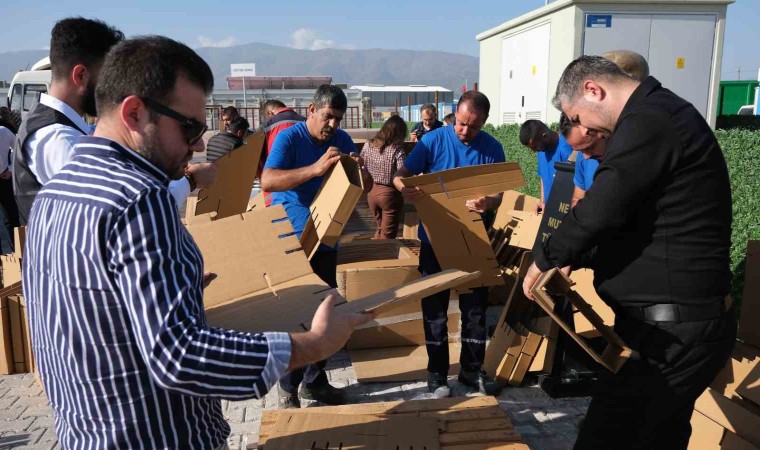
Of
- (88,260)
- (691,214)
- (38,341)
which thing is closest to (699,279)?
(691,214)

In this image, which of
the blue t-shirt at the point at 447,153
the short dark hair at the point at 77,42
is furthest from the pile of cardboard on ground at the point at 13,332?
the blue t-shirt at the point at 447,153

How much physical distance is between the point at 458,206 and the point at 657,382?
1.64 meters

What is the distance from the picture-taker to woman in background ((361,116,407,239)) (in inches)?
275

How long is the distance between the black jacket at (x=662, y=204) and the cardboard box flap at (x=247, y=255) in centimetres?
107

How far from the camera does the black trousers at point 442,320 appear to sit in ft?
12.6

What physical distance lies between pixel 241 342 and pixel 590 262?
61.9 inches

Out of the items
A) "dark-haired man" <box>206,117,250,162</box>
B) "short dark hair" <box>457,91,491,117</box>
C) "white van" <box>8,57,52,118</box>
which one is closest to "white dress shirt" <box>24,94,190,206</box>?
"short dark hair" <box>457,91,491,117</box>

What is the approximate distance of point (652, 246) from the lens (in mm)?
1955

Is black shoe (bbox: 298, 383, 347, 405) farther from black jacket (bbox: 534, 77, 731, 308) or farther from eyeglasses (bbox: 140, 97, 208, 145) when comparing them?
eyeglasses (bbox: 140, 97, 208, 145)

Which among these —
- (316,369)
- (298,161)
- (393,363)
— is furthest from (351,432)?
(393,363)

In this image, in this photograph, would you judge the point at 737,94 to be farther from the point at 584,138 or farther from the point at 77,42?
the point at 77,42

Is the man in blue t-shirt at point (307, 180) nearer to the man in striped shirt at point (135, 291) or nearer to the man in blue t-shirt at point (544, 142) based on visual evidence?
the man in striped shirt at point (135, 291)

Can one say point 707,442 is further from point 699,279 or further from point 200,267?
point 200,267

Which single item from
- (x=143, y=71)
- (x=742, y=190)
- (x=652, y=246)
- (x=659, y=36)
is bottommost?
(x=742, y=190)
